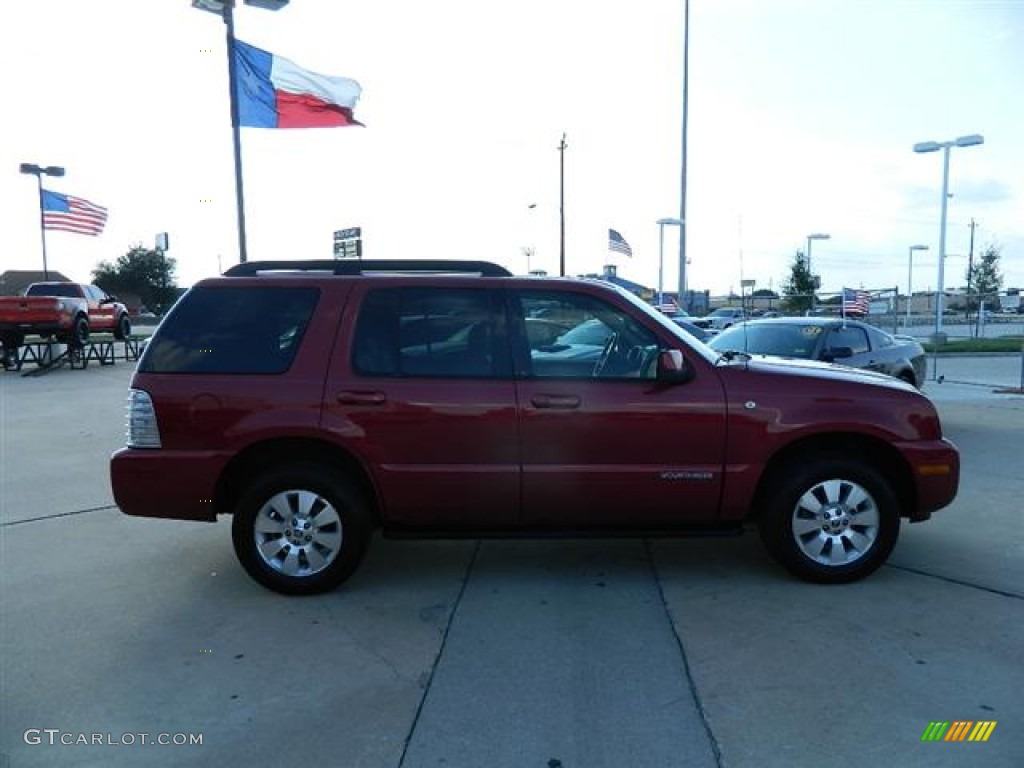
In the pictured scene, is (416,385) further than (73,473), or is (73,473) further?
(73,473)

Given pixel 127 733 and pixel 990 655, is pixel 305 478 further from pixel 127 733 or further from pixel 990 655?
pixel 990 655

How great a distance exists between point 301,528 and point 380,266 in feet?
5.48

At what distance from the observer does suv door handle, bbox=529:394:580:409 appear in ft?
14.4

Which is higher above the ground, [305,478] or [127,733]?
[305,478]

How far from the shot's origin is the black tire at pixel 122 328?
77.6ft

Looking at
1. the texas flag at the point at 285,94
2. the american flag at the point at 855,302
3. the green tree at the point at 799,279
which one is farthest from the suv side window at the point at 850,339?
the green tree at the point at 799,279

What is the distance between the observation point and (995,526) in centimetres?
568

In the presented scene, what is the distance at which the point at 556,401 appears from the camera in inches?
173

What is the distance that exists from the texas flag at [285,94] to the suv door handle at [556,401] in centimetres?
861

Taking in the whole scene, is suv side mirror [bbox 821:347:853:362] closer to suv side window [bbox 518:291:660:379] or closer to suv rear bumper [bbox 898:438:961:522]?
suv rear bumper [bbox 898:438:961:522]

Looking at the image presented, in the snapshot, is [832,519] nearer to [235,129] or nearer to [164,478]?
[164,478]

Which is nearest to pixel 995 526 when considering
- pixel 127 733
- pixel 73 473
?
pixel 127 733

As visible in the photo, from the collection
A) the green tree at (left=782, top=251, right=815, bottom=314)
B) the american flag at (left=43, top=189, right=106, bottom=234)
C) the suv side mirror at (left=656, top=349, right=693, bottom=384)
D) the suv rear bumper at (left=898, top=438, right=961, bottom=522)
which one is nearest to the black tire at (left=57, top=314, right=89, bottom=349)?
the american flag at (left=43, top=189, right=106, bottom=234)

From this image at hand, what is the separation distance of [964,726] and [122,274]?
246 feet
